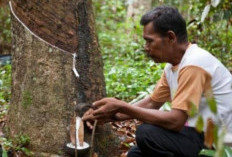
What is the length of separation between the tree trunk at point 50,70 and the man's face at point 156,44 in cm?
62

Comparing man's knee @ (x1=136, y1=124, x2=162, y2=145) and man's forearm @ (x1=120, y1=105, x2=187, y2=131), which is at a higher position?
man's forearm @ (x1=120, y1=105, x2=187, y2=131)

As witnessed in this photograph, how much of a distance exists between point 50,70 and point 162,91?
0.82 meters

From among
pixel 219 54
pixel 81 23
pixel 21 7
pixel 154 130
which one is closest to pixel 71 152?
pixel 154 130

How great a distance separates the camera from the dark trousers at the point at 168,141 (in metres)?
2.51

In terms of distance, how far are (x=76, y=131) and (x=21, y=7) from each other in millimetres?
1017

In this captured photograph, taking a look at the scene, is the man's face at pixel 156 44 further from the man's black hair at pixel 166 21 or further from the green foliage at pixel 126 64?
the green foliage at pixel 126 64

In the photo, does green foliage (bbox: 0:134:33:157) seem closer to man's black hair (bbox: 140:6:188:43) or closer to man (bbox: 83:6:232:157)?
man (bbox: 83:6:232:157)

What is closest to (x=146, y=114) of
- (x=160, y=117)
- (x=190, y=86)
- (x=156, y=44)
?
(x=160, y=117)

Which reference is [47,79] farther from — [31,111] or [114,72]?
[114,72]

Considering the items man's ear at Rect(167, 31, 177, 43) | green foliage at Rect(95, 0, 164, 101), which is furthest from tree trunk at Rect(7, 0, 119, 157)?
green foliage at Rect(95, 0, 164, 101)

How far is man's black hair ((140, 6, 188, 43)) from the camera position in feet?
8.14

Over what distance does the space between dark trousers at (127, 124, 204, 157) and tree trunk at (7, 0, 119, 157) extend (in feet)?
1.77

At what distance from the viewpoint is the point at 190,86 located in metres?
2.31

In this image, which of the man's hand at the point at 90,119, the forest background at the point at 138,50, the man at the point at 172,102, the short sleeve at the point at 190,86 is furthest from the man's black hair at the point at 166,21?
the forest background at the point at 138,50
